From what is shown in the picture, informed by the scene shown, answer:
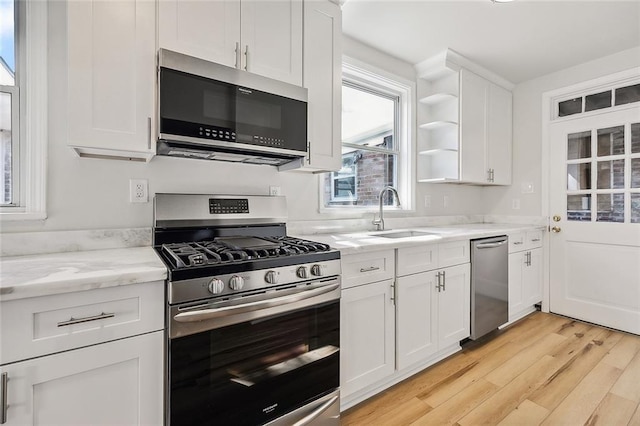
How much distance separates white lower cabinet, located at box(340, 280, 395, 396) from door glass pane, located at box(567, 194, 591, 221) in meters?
2.44

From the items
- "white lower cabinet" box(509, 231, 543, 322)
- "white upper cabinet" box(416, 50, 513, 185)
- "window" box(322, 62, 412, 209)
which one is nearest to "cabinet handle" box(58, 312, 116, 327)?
"window" box(322, 62, 412, 209)

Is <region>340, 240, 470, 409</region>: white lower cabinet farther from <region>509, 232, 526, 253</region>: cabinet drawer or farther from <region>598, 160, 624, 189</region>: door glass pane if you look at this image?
<region>598, 160, 624, 189</region>: door glass pane

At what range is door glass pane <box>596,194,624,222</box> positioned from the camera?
2.81 metres

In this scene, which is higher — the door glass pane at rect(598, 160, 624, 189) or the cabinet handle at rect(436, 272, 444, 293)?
the door glass pane at rect(598, 160, 624, 189)

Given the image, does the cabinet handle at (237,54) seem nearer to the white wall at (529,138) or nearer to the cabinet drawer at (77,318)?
the cabinet drawer at (77,318)

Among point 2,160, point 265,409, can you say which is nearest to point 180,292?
point 265,409

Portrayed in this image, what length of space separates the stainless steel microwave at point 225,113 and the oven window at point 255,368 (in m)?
0.86

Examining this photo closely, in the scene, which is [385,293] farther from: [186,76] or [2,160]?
[2,160]

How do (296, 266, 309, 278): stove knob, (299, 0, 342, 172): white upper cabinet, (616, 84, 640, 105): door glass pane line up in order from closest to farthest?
1. (296, 266, 309, 278): stove knob
2. (299, 0, 342, 172): white upper cabinet
3. (616, 84, 640, 105): door glass pane

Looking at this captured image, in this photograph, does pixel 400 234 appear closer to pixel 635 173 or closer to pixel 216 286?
pixel 216 286

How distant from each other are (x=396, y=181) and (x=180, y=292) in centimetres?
236

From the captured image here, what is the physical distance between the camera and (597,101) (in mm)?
2977

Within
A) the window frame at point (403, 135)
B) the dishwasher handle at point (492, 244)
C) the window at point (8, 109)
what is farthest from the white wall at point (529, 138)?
the window at point (8, 109)

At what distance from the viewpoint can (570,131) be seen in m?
3.10
